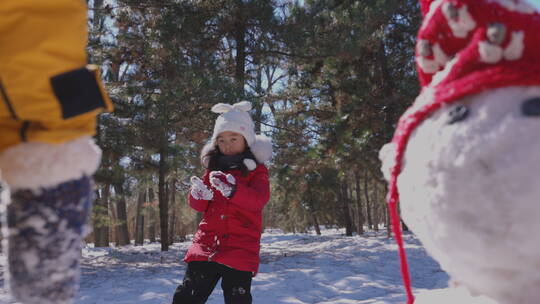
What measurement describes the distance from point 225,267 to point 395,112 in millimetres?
6521

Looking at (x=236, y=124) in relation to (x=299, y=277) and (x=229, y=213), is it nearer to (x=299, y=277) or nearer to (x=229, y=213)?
(x=229, y=213)

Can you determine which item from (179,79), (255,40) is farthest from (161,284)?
(255,40)

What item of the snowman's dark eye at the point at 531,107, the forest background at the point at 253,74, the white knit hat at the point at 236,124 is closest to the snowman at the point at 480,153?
the snowman's dark eye at the point at 531,107

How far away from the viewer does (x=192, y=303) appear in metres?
2.47

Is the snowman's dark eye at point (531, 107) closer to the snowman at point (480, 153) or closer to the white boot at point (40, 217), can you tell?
the snowman at point (480, 153)

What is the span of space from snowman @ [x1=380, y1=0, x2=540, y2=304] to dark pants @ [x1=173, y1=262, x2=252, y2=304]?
1653 mm

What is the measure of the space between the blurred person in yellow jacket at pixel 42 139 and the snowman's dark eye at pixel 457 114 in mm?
691

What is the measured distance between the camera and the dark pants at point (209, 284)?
8.09 ft

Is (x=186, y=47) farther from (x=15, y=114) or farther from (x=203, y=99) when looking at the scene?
(x=15, y=114)

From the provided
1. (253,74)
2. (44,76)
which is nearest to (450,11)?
(44,76)

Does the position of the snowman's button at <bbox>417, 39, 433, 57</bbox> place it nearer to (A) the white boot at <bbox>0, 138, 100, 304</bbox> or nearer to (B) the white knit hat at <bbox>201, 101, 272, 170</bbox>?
(A) the white boot at <bbox>0, 138, 100, 304</bbox>

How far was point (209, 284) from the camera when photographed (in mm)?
2559

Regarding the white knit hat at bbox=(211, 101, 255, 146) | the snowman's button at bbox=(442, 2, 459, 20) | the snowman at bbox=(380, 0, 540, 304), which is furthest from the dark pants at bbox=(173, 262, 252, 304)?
the snowman's button at bbox=(442, 2, 459, 20)

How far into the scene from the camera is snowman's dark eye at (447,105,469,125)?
0.84 metres
